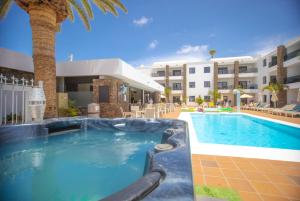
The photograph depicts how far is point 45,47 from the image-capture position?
7.86 metres

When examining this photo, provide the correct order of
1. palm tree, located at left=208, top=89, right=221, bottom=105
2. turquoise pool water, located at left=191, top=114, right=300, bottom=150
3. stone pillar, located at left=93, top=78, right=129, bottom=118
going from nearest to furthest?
turquoise pool water, located at left=191, top=114, right=300, bottom=150, stone pillar, located at left=93, top=78, right=129, bottom=118, palm tree, located at left=208, top=89, right=221, bottom=105

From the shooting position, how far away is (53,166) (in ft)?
13.0

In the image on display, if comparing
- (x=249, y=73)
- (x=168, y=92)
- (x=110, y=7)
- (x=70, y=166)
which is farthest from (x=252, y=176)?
(x=249, y=73)

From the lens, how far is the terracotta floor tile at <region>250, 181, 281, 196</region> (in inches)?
91.9

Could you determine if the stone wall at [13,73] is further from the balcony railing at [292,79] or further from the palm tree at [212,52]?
the palm tree at [212,52]

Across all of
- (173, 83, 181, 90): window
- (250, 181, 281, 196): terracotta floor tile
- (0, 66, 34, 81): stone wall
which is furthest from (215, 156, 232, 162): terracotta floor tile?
(173, 83, 181, 90): window

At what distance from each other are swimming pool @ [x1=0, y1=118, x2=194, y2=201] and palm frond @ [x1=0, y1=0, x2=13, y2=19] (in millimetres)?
6446

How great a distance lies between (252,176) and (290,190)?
0.51 m

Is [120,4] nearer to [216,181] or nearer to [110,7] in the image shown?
[110,7]

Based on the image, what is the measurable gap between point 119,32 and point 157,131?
9.51 m

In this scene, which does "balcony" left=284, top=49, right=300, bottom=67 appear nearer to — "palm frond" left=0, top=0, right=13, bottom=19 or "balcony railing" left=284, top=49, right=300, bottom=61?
"balcony railing" left=284, top=49, right=300, bottom=61

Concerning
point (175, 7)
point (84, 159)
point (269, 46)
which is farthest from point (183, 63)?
point (84, 159)

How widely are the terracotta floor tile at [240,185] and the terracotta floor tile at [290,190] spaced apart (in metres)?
0.42

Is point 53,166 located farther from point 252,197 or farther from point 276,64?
point 276,64
